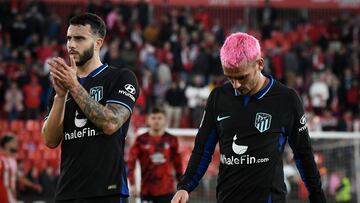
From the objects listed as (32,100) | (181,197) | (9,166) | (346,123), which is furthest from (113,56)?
(181,197)

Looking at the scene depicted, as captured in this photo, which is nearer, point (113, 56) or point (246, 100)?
point (246, 100)

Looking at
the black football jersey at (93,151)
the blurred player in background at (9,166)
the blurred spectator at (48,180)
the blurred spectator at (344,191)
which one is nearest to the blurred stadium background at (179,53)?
the blurred spectator at (48,180)

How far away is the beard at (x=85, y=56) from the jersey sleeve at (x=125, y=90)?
0.80 feet

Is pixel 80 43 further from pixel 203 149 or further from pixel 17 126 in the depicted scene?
pixel 17 126

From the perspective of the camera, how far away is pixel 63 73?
5.28 m

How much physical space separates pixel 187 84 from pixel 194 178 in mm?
17303

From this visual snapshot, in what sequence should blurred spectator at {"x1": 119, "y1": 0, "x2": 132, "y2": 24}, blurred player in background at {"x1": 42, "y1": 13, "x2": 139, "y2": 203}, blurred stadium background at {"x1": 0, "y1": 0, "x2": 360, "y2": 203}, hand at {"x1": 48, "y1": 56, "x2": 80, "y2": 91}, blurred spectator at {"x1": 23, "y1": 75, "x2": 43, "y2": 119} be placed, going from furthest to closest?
blurred spectator at {"x1": 119, "y1": 0, "x2": 132, "y2": 24} → blurred spectator at {"x1": 23, "y1": 75, "x2": 43, "y2": 119} → blurred stadium background at {"x1": 0, "y1": 0, "x2": 360, "y2": 203} → blurred player in background at {"x1": 42, "y1": 13, "x2": 139, "y2": 203} → hand at {"x1": 48, "y1": 56, "x2": 80, "y2": 91}

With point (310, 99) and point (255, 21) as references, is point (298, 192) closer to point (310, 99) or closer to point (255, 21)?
point (310, 99)

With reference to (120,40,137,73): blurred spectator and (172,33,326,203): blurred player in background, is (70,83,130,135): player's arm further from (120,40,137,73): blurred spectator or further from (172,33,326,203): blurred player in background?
(120,40,137,73): blurred spectator

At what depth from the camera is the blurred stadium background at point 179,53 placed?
20547mm

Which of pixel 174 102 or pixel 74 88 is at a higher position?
pixel 74 88

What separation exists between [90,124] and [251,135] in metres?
1.16

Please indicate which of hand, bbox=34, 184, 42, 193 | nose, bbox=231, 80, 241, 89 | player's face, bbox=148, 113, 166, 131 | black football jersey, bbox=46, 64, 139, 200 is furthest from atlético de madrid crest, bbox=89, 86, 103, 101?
hand, bbox=34, 184, 42, 193

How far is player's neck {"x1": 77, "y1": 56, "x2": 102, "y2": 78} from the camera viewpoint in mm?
5805
